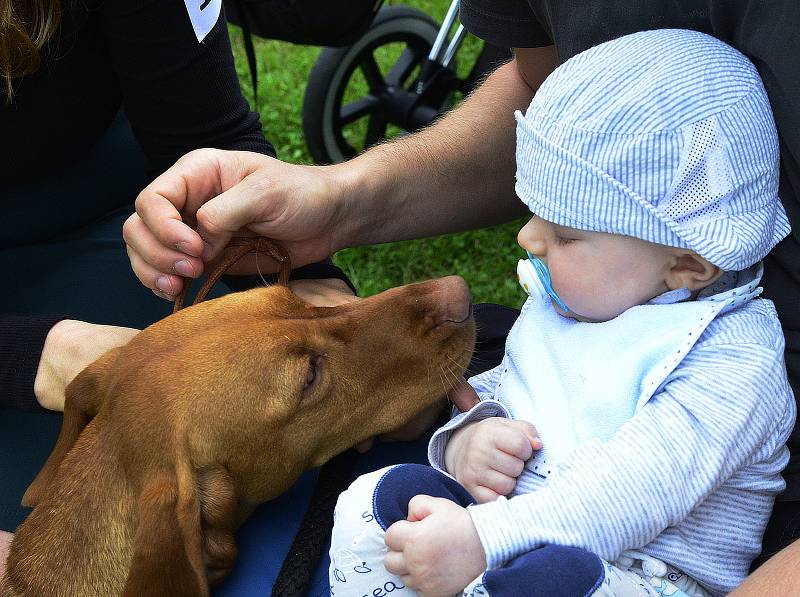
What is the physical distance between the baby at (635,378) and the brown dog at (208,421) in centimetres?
27

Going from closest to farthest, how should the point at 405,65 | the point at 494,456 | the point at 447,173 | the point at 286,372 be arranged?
the point at 494,456 < the point at 286,372 < the point at 447,173 < the point at 405,65

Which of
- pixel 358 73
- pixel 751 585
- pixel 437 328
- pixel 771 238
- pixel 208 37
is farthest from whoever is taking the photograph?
pixel 358 73

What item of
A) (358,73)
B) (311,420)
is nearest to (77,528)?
(311,420)

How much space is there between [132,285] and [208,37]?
0.88 metres

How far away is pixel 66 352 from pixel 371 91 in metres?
3.56

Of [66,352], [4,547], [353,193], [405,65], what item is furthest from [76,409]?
[405,65]

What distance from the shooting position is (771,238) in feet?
6.09

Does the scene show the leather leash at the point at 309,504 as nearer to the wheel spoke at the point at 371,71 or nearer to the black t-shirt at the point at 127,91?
the black t-shirt at the point at 127,91

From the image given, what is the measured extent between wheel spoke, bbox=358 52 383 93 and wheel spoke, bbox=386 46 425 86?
0.22 ft

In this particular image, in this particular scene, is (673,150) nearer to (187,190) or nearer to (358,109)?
(187,190)

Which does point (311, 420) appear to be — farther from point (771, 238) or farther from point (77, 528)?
point (771, 238)

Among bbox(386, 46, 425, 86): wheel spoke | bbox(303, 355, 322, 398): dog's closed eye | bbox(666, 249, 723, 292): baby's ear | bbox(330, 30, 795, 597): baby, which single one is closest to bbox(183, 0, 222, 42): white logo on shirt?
bbox(303, 355, 322, 398): dog's closed eye

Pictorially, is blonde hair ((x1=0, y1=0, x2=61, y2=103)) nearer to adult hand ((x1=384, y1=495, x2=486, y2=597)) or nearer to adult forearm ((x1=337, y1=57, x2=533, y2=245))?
adult forearm ((x1=337, y1=57, x2=533, y2=245))

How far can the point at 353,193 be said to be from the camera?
2.70 m
